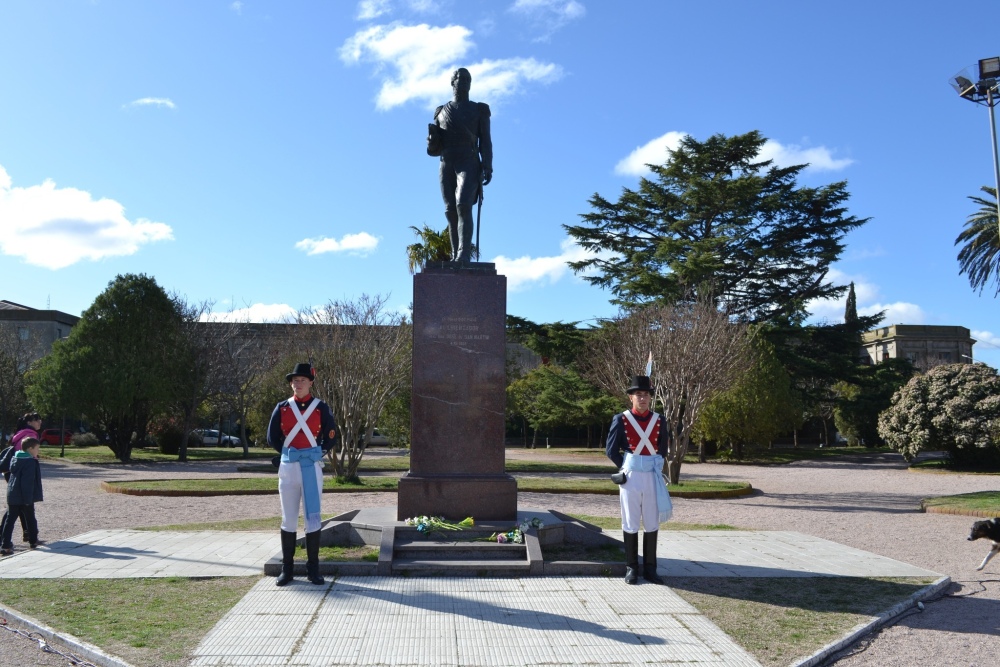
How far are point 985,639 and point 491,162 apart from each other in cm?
731

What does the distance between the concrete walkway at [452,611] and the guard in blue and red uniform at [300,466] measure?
291mm

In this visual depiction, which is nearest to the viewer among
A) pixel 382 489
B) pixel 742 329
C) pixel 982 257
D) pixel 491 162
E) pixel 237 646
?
pixel 237 646

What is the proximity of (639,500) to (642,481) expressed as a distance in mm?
189

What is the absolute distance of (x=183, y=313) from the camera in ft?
117

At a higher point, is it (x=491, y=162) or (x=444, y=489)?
(x=491, y=162)

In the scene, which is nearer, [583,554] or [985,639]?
[985,639]

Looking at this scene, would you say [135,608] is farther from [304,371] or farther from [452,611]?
[452,611]

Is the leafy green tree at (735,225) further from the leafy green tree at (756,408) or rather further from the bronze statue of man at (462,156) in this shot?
the bronze statue of man at (462,156)

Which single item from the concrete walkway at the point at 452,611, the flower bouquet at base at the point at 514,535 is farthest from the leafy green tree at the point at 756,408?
the flower bouquet at base at the point at 514,535

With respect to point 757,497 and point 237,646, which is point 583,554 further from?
point 757,497

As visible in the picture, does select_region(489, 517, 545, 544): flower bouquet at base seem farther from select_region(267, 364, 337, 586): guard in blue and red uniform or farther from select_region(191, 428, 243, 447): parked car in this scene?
select_region(191, 428, 243, 447): parked car

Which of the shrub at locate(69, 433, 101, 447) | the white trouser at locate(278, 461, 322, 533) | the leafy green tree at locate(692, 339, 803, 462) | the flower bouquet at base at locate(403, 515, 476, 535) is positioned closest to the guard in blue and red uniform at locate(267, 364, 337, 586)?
the white trouser at locate(278, 461, 322, 533)

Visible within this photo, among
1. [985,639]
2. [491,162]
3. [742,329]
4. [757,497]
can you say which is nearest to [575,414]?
[742,329]

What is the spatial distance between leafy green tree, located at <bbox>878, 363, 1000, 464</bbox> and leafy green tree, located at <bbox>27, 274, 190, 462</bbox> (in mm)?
27265
